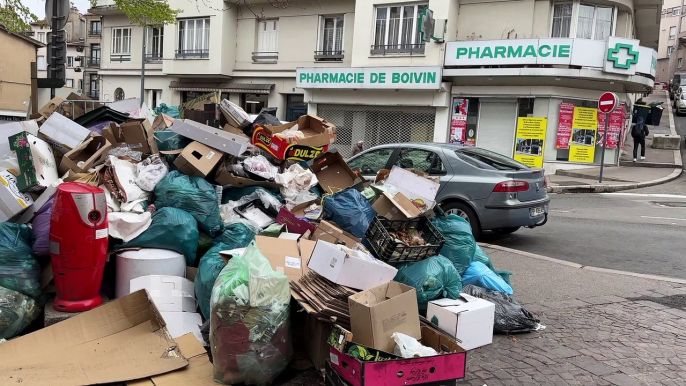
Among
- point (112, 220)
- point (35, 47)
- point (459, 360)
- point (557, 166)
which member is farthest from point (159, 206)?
point (35, 47)

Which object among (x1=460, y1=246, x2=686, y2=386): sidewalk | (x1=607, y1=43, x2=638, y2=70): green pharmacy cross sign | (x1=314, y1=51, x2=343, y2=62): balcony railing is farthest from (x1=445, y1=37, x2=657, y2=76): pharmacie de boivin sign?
(x1=460, y1=246, x2=686, y2=386): sidewalk

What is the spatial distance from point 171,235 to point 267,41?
20048mm

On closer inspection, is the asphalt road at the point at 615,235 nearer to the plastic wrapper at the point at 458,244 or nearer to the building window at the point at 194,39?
the plastic wrapper at the point at 458,244

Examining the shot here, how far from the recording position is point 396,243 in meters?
4.13

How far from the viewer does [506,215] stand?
729 centimetres

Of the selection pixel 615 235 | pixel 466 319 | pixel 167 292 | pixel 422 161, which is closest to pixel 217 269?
pixel 167 292

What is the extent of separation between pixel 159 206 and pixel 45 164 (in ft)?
4.48

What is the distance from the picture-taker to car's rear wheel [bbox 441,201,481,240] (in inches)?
293

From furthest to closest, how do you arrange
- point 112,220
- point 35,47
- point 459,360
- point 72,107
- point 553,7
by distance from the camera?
point 35,47 → point 553,7 → point 72,107 → point 112,220 → point 459,360

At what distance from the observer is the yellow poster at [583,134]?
17.7m

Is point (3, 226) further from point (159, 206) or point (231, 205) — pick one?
point (231, 205)

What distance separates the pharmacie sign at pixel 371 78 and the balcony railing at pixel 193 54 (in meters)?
5.34

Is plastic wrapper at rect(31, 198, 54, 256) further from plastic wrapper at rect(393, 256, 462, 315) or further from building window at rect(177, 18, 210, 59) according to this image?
building window at rect(177, 18, 210, 59)

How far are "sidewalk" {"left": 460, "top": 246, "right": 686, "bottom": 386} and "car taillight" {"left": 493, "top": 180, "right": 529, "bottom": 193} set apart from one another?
130 centimetres
